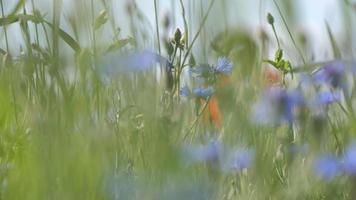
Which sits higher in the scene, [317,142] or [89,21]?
[89,21]

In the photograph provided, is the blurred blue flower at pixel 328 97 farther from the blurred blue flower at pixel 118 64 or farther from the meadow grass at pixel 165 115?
the blurred blue flower at pixel 118 64

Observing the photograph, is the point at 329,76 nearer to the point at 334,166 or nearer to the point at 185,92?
the point at 185,92

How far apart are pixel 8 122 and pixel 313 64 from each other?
17.3 inches

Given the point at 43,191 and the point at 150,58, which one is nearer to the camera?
the point at 43,191

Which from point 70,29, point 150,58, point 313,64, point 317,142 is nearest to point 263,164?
point 317,142

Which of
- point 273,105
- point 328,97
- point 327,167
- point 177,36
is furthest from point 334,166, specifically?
point 177,36

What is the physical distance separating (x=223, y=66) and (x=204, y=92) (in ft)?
0.16

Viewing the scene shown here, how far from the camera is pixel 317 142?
89 cm

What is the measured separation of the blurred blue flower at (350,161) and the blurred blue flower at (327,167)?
Answer: 0.01 m

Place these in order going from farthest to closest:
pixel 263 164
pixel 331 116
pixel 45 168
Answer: pixel 331 116, pixel 263 164, pixel 45 168

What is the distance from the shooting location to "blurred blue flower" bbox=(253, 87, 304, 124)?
35.6 inches

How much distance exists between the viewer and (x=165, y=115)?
108 cm

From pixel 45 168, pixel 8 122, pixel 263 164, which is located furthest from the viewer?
pixel 8 122

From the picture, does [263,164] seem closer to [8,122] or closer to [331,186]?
[331,186]
